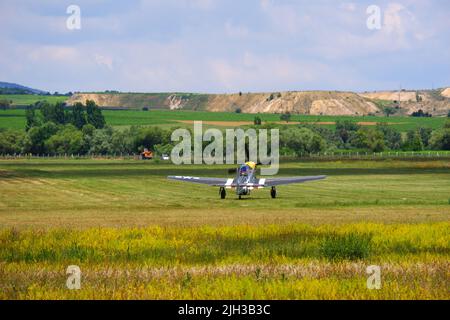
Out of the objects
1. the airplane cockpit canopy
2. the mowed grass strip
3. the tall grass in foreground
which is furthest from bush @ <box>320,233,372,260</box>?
the airplane cockpit canopy

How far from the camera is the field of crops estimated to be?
21.8 meters

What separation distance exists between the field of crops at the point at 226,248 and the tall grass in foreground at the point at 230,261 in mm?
33

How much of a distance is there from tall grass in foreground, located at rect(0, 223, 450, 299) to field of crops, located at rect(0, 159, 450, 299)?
3 cm

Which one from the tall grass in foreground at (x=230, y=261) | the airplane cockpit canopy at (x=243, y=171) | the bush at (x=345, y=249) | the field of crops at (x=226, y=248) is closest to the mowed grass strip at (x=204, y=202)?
the field of crops at (x=226, y=248)

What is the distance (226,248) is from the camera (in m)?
30.3

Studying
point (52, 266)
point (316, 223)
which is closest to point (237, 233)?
point (316, 223)

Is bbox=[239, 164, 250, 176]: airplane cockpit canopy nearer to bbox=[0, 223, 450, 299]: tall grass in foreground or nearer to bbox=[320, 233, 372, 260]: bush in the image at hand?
bbox=[0, 223, 450, 299]: tall grass in foreground

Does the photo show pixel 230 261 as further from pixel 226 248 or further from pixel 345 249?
pixel 226 248

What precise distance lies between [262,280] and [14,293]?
5.48 meters

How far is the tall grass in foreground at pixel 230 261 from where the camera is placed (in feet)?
70.1

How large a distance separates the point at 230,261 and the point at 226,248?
3.55 metres

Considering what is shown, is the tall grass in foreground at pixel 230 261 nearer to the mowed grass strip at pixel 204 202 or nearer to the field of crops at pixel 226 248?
the field of crops at pixel 226 248

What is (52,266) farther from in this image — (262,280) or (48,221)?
(48,221)

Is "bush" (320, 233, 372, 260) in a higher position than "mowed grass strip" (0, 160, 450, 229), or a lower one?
higher
